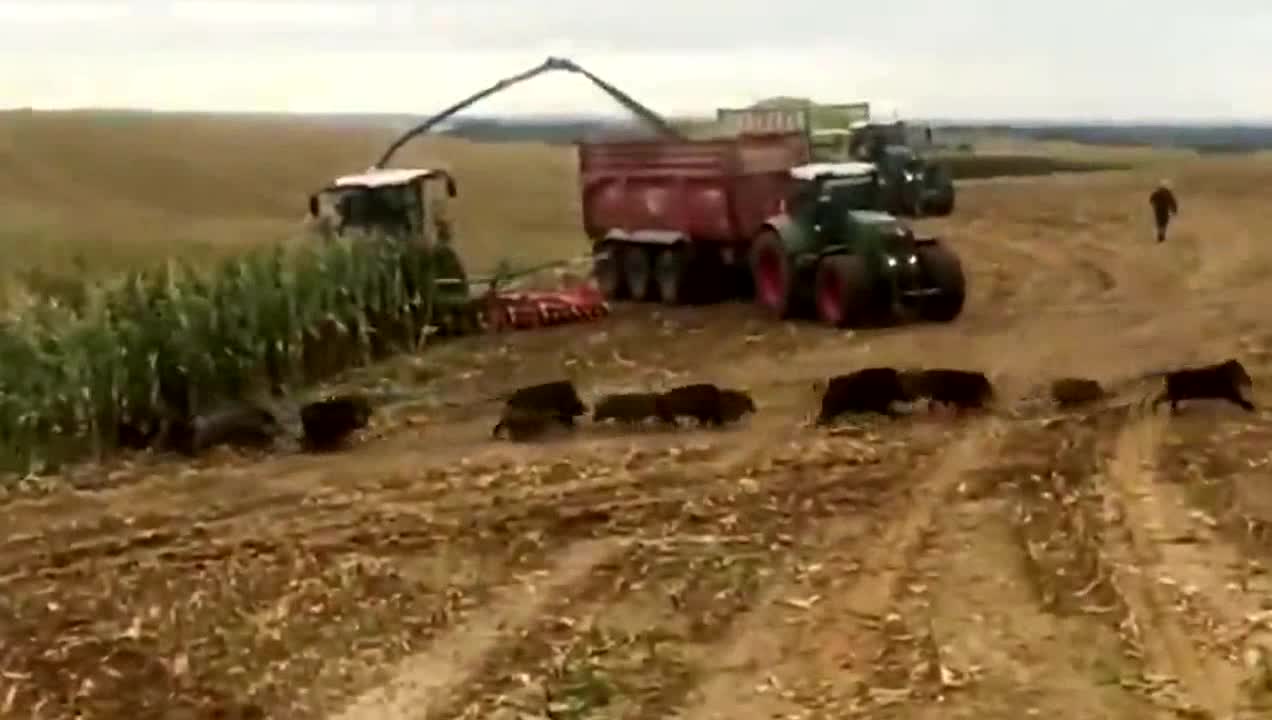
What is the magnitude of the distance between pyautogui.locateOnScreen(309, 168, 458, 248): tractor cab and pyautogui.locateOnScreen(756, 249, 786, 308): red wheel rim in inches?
125

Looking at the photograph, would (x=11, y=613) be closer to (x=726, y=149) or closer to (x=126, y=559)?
(x=126, y=559)

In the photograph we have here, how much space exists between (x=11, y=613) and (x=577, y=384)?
732 centimetres

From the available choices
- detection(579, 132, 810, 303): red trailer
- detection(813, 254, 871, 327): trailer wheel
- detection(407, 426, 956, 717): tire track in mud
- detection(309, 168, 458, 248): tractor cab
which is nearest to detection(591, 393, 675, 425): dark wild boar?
detection(407, 426, 956, 717): tire track in mud

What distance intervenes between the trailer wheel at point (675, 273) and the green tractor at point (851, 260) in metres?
1.74

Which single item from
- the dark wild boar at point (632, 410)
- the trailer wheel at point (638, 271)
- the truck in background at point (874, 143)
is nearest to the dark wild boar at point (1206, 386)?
the dark wild boar at point (632, 410)

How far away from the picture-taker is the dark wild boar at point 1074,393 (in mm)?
14781

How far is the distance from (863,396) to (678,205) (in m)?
8.83

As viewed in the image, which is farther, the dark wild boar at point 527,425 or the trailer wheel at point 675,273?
the trailer wheel at point 675,273

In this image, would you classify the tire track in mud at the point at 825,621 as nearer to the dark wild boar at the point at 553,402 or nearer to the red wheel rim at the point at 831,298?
the dark wild boar at the point at 553,402

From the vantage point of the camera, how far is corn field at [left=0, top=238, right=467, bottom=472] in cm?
1401

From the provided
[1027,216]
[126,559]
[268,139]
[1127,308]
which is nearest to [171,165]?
[268,139]

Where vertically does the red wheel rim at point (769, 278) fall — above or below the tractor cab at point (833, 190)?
below

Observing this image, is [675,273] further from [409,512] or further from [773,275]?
[409,512]

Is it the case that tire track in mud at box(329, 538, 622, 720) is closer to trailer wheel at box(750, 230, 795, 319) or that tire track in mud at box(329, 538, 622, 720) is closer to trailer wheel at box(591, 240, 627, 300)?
trailer wheel at box(750, 230, 795, 319)
